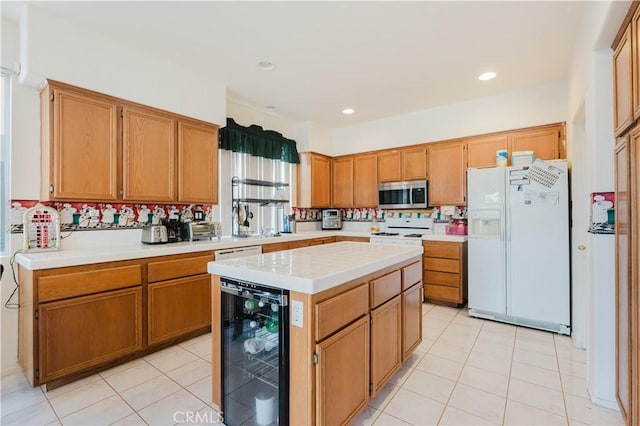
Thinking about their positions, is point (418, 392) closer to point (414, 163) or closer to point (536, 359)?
point (536, 359)

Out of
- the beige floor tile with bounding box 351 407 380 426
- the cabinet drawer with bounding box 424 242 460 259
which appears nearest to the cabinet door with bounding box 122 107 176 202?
the beige floor tile with bounding box 351 407 380 426

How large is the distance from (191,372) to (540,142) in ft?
14.1

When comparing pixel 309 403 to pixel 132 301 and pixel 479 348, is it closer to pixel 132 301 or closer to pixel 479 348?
pixel 132 301

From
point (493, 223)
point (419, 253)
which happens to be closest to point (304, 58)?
point (419, 253)

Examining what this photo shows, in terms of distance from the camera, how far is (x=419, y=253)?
2496 millimetres

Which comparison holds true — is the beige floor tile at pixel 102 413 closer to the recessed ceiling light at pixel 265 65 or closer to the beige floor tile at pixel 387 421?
the beige floor tile at pixel 387 421

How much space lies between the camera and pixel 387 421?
1765 mm

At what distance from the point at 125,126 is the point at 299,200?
106 inches

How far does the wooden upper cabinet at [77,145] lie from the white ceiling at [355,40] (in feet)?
2.02

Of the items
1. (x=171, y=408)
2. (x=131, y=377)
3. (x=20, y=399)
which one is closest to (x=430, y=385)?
(x=171, y=408)

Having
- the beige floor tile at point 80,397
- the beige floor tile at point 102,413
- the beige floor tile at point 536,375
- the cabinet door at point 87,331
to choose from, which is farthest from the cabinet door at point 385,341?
the cabinet door at point 87,331

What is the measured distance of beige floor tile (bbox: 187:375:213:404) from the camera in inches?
78.8

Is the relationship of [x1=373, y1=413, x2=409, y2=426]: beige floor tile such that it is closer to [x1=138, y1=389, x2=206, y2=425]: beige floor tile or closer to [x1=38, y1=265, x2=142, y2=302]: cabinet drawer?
[x1=138, y1=389, x2=206, y2=425]: beige floor tile

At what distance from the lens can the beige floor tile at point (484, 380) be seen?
208cm
